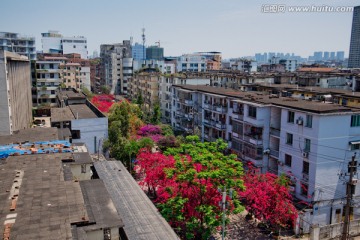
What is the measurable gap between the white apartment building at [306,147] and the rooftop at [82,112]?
22.0 m

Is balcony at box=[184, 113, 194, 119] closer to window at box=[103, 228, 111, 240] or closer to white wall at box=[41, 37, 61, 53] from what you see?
window at box=[103, 228, 111, 240]

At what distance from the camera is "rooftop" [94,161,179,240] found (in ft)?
69.2

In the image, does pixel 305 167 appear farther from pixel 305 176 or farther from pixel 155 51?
pixel 155 51

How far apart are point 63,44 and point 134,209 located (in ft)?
433

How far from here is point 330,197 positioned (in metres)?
31.4

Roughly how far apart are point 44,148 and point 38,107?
55.6 metres

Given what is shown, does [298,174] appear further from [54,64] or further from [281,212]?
[54,64]

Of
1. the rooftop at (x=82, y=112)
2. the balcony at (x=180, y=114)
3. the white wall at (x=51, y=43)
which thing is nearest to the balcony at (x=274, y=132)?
the rooftop at (x=82, y=112)

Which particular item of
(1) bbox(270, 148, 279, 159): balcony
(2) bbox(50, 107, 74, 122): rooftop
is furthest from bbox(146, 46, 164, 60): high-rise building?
(1) bbox(270, 148, 279, 159): balcony

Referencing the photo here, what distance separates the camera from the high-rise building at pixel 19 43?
108438mm

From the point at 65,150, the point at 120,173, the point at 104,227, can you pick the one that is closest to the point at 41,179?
the point at 104,227

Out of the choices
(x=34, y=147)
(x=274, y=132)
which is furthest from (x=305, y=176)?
(x=34, y=147)

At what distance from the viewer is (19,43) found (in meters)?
110

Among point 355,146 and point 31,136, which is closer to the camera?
point 355,146
